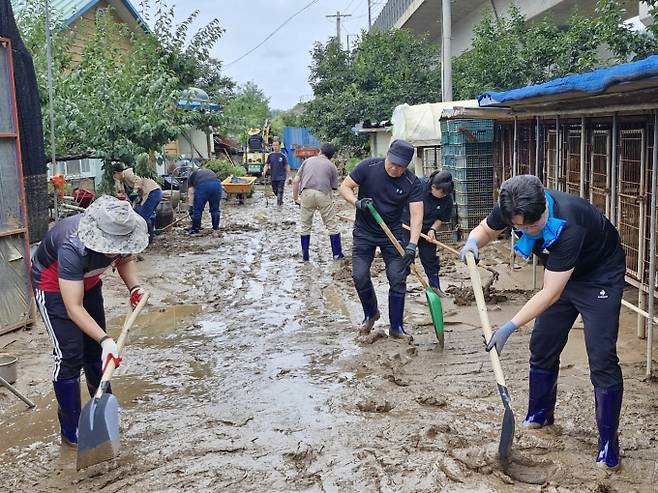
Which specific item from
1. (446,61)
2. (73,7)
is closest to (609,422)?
(446,61)

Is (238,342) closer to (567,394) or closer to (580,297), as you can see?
(567,394)

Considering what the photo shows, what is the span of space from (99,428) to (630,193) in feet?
16.6

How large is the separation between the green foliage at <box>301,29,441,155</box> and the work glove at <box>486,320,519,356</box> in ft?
60.4

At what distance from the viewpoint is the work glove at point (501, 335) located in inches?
151

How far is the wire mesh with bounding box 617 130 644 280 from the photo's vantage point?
660 centimetres

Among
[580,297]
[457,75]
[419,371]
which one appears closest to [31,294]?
[419,371]

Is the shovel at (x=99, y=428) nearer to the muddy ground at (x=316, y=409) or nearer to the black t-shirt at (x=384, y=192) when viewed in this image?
the muddy ground at (x=316, y=409)

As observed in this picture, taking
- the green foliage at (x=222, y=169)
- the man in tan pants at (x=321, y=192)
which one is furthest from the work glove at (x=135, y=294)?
the green foliage at (x=222, y=169)

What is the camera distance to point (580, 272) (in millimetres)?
3930

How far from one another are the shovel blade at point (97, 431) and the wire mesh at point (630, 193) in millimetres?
4596

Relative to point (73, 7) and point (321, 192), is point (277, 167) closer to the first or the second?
point (73, 7)

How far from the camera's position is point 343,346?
6480mm

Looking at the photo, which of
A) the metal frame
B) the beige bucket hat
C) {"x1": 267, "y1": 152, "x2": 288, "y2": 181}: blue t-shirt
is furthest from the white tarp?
the beige bucket hat

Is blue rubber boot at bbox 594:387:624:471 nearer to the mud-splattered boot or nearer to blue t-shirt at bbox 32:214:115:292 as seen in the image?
blue t-shirt at bbox 32:214:115:292
